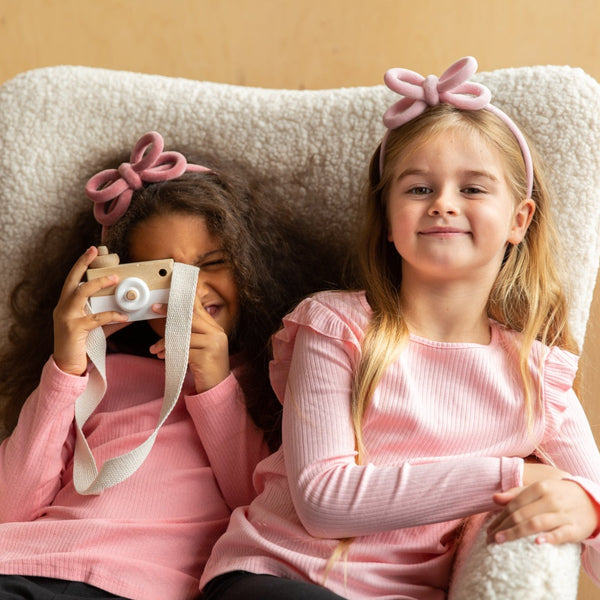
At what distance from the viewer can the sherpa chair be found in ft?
3.93

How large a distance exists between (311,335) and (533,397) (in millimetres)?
258

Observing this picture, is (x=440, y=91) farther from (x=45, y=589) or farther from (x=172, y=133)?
(x=45, y=589)

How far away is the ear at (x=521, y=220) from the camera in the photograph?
3.38 ft

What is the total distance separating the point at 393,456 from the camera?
0.95 meters

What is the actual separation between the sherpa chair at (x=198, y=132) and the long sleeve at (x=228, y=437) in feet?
0.98

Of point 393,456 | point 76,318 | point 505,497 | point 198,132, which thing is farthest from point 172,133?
point 505,497

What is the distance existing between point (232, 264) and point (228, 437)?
23 cm

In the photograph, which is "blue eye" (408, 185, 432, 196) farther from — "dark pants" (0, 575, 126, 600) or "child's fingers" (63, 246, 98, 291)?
"dark pants" (0, 575, 126, 600)

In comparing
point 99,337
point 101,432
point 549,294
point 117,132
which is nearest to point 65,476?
point 101,432

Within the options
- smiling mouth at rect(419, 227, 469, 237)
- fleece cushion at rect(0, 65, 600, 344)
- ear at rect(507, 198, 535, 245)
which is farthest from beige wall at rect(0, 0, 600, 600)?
smiling mouth at rect(419, 227, 469, 237)

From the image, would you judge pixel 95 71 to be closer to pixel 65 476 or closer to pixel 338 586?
pixel 65 476

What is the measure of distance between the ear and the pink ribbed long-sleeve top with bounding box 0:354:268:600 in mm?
386

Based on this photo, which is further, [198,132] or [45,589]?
[198,132]

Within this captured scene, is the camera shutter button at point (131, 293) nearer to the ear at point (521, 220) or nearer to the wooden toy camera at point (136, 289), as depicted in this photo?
the wooden toy camera at point (136, 289)
